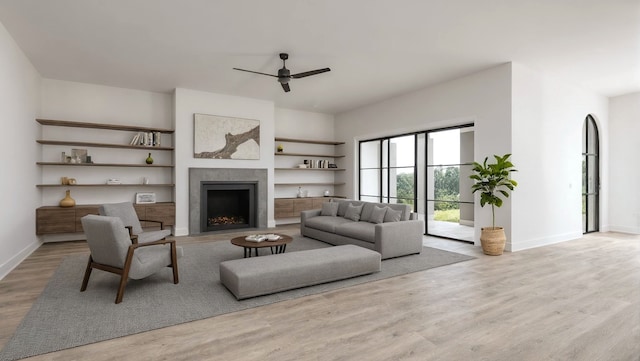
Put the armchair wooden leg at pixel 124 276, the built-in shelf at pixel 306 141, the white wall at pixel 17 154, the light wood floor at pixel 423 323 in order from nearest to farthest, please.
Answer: the light wood floor at pixel 423 323 → the armchair wooden leg at pixel 124 276 → the white wall at pixel 17 154 → the built-in shelf at pixel 306 141

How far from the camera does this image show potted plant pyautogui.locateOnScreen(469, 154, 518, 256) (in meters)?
5.27

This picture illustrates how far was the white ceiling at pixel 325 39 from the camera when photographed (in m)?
3.79

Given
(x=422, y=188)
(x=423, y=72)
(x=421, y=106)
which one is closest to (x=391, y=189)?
(x=422, y=188)

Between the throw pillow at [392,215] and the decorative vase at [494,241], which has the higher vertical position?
the throw pillow at [392,215]

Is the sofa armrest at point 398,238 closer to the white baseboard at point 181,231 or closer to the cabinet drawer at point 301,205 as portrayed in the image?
the cabinet drawer at point 301,205

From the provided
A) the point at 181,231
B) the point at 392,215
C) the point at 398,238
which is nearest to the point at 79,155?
the point at 181,231

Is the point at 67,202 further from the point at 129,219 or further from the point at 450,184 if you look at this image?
the point at 450,184

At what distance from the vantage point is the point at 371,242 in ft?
16.7

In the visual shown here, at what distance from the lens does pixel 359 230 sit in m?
5.37

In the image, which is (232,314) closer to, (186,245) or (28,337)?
(28,337)

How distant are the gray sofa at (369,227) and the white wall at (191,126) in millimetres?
2304

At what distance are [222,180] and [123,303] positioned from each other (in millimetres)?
4473

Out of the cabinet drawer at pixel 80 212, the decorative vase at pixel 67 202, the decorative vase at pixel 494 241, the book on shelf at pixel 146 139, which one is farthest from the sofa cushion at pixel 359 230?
the decorative vase at pixel 67 202

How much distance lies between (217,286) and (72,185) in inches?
178
